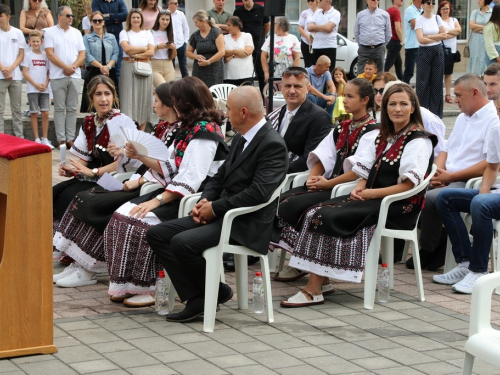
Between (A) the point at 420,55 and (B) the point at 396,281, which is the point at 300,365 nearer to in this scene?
(B) the point at 396,281

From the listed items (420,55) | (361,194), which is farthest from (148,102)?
(361,194)

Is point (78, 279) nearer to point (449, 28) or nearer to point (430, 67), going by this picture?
point (430, 67)

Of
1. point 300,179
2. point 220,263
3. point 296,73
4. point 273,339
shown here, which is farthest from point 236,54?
point 273,339

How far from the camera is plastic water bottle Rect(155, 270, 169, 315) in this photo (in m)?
5.59

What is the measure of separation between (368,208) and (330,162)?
2.79 ft

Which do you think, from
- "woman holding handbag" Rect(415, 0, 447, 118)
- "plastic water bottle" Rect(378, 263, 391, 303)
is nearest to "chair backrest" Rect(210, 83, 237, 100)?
"woman holding handbag" Rect(415, 0, 447, 118)

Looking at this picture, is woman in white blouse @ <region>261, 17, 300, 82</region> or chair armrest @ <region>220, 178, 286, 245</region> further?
woman in white blouse @ <region>261, 17, 300, 82</region>

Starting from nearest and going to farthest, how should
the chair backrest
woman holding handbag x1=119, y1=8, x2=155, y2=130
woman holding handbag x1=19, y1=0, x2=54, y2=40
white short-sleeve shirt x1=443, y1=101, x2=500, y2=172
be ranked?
white short-sleeve shirt x1=443, y1=101, x2=500, y2=172
the chair backrest
woman holding handbag x1=119, y1=8, x2=155, y2=130
woman holding handbag x1=19, y1=0, x2=54, y2=40

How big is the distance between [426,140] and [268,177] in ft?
3.93

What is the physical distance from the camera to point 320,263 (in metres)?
5.89

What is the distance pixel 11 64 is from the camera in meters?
12.2

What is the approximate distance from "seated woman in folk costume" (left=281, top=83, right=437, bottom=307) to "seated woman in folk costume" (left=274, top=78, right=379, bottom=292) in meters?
0.20

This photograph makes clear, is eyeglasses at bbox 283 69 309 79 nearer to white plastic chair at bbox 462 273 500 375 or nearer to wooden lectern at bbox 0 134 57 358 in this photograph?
wooden lectern at bbox 0 134 57 358

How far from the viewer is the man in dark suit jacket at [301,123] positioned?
698 cm
